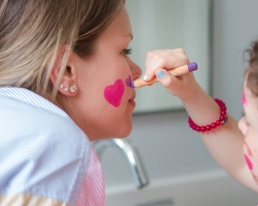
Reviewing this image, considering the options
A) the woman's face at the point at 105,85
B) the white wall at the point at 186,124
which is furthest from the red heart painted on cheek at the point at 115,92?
the white wall at the point at 186,124

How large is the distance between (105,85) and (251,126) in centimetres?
27

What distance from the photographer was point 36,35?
722 mm

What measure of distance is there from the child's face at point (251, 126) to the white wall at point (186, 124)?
71 cm

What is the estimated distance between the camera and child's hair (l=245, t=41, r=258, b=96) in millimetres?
609

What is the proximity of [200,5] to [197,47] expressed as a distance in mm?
126

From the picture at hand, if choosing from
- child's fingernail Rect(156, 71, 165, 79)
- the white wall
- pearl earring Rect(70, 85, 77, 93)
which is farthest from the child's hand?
the white wall

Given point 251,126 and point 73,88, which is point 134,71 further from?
point 251,126

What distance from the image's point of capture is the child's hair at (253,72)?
609 millimetres

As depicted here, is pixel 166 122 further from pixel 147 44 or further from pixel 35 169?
pixel 35 169

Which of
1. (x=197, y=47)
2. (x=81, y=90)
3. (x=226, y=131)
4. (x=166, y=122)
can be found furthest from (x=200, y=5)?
(x=81, y=90)

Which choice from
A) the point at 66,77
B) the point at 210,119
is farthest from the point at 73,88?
the point at 210,119

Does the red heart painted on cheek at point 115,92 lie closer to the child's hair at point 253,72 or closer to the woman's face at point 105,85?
the woman's face at point 105,85

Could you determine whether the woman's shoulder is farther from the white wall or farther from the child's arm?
the white wall

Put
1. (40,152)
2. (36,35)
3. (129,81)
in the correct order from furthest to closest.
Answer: (129,81) < (36,35) < (40,152)
